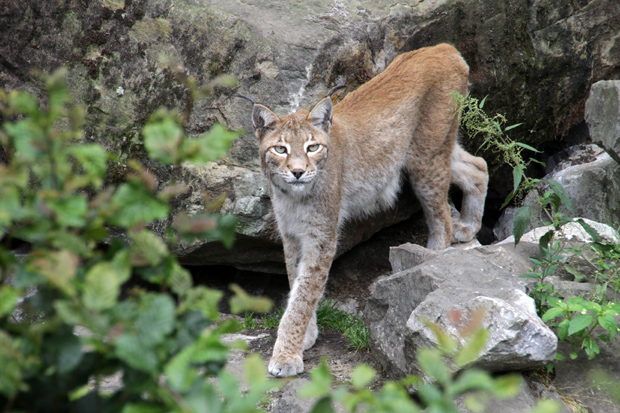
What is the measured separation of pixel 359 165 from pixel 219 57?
5.33 ft

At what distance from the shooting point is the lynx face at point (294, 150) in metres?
4.28

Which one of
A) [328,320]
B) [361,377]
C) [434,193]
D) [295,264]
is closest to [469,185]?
[434,193]

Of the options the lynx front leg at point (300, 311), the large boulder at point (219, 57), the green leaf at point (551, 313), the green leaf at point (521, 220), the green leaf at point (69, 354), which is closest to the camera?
the green leaf at point (69, 354)

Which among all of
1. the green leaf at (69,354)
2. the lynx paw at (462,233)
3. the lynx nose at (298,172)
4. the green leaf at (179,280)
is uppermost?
the green leaf at (179,280)

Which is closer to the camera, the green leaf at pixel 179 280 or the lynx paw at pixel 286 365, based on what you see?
the green leaf at pixel 179 280

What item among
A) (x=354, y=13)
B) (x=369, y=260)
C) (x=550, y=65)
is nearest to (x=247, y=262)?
(x=369, y=260)

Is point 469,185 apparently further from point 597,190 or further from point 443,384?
point 443,384

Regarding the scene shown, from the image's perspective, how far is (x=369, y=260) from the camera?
19.8ft

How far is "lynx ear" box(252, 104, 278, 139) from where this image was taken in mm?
4516

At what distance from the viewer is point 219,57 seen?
17.3 ft

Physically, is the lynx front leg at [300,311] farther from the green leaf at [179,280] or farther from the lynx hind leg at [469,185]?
the green leaf at [179,280]

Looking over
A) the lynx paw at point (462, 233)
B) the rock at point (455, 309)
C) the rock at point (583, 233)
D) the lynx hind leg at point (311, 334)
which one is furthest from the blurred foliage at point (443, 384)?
the lynx paw at point (462, 233)

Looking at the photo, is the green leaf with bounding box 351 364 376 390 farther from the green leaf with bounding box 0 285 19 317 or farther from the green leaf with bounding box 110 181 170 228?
the green leaf with bounding box 0 285 19 317

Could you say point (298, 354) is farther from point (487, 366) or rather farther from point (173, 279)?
point (173, 279)
